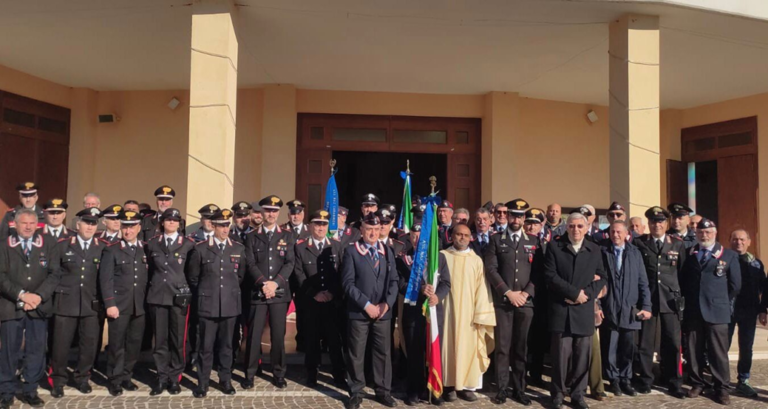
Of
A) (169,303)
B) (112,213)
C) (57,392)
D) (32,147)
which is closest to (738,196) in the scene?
(169,303)

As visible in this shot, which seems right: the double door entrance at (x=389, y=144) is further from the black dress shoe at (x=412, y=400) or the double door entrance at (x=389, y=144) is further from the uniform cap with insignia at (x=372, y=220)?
the black dress shoe at (x=412, y=400)

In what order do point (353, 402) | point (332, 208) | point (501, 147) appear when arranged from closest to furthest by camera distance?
point (353, 402) → point (332, 208) → point (501, 147)

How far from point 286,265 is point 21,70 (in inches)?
284

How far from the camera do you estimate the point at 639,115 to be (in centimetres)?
723

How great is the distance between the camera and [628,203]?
715cm

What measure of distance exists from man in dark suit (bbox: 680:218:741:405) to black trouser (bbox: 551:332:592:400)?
1.22m

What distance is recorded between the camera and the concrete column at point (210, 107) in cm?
670

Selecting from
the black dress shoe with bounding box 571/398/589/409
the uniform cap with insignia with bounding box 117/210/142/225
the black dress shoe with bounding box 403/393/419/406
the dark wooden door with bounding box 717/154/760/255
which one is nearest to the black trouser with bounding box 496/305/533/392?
the black dress shoe with bounding box 571/398/589/409

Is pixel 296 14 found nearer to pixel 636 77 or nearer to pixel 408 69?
pixel 408 69

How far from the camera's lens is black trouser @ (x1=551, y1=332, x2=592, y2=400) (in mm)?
5227

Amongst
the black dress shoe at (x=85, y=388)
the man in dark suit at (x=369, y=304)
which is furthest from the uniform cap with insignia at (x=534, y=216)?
the black dress shoe at (x=85, y=388)

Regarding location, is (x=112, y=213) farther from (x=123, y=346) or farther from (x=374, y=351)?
(x=374, y=351)

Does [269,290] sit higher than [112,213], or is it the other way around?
[112,213]

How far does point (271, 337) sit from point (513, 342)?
2277 mm
